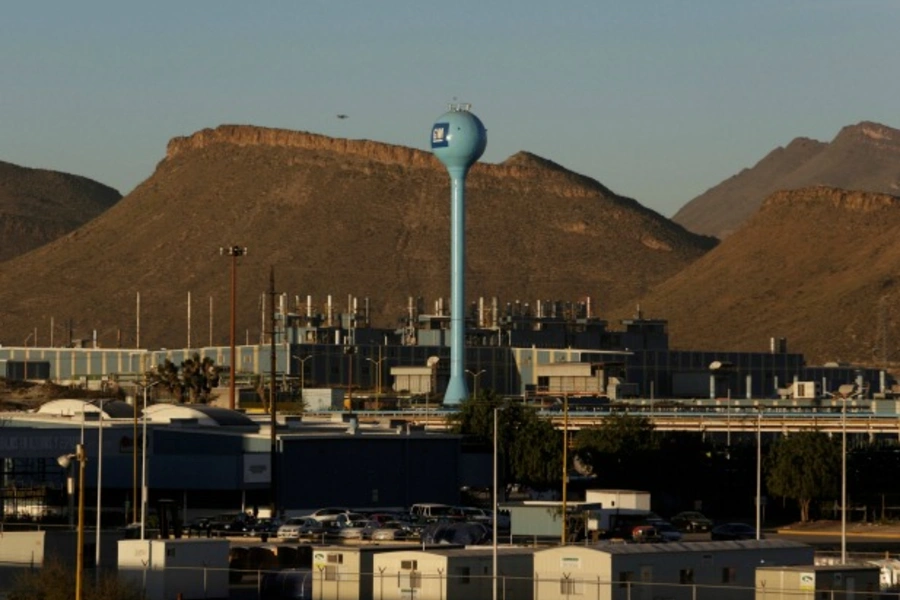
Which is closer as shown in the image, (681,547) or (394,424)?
(681,547)

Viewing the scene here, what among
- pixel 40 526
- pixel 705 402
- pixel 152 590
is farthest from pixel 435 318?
pixel 152 590

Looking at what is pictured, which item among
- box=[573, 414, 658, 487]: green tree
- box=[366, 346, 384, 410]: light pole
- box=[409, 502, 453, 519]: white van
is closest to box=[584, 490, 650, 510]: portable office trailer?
box=[409, 502, 453, 519]: white van

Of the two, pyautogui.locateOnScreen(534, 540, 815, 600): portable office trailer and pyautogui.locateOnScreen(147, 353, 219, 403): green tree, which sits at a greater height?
pyautogui.locateOnScreen(147, 353, 219, 403): green tree

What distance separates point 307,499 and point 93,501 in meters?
10.2

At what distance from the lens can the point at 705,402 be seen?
149 m

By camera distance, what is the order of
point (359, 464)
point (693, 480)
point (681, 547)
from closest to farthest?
point (681, 547) < point (359, 464) < point (693, 480)

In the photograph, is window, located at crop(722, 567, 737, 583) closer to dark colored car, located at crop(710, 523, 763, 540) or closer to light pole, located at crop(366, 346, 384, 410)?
dark colored car, located at crop(710, 523, 763, 540)

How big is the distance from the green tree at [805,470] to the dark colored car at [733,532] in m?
15.3

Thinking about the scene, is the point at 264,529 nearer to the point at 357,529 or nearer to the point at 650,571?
the point at 357,529

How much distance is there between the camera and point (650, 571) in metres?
63.2

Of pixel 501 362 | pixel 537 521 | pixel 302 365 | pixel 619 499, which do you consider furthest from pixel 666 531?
pixel 501 362

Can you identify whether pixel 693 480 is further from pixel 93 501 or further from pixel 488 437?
pixel 93 501

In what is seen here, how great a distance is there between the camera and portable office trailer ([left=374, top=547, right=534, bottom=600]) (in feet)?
211

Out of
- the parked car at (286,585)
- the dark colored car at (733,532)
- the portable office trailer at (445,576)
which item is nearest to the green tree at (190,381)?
the dark colored car at (733,532)
